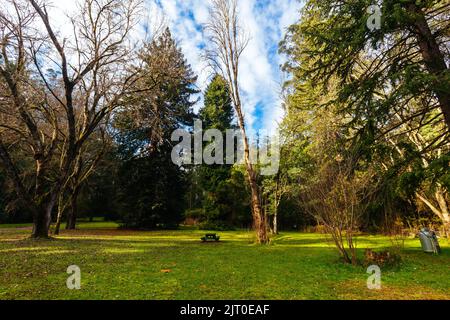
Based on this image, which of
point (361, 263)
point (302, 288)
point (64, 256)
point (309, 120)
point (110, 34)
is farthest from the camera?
point (309, 120)

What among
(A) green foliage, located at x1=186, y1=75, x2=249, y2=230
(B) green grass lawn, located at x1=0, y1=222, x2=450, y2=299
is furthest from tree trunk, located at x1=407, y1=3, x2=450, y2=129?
(A) green foliage, located at x1=186, y1=75, x2=249, y2=230

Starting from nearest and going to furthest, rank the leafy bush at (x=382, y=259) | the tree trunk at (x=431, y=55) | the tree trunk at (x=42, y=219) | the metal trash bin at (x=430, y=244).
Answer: the tree trunk at (x=431, y=55), the leafy bush at (x=382, y=259), the metal trash bin at (x=430, y=244), the tree trunk at (x=42, y=219)

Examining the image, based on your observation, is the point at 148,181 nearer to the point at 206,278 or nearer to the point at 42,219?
the point at 42,219

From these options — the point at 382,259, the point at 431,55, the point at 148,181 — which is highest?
the point at 431,55

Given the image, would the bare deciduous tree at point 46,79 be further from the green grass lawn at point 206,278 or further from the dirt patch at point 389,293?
the dirt patch at point 389,293

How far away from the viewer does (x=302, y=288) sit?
5504 mm

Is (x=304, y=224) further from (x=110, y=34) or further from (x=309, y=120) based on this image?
(x=110, y=34)

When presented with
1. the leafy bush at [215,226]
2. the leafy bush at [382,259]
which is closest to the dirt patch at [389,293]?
the leafy bush at [382,259]

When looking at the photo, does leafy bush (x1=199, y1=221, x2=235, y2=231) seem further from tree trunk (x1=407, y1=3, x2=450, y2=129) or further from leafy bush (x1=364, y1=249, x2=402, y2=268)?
tree trunk (x1=407, y1=3, x2=450, y2=129)

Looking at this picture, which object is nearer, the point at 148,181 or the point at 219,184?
the point at 148,181

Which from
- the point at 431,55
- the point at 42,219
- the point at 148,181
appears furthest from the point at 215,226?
the point at 431,55

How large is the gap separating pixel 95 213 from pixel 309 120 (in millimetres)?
32608

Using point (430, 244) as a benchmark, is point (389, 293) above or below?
below
